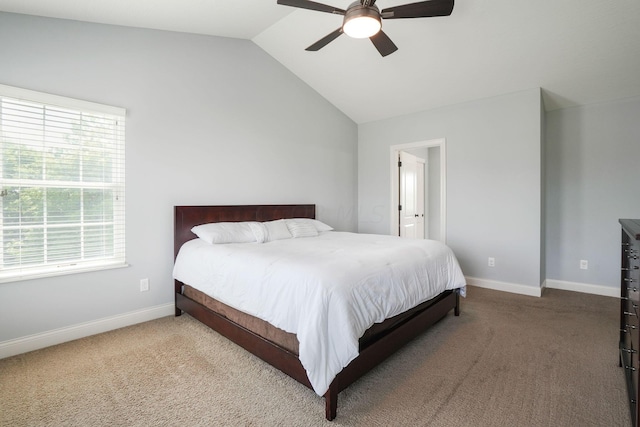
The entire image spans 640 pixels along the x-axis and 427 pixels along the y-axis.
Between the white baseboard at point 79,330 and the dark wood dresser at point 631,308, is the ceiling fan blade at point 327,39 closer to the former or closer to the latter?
the dark wood dresser at point 631,308

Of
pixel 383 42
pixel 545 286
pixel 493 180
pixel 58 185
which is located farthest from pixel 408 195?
pixel 58 185

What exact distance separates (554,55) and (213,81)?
360 cm

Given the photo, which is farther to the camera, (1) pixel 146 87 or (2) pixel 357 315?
(1) pixel 146 87

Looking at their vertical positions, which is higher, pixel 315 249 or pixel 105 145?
pixel 105 145

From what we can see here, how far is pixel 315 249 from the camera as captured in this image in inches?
103

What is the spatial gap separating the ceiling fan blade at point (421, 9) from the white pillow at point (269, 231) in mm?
2207

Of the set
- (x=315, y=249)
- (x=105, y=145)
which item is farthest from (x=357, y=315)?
Answer: (x=105, y=145)

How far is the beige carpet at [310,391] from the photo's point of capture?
63.8 inches

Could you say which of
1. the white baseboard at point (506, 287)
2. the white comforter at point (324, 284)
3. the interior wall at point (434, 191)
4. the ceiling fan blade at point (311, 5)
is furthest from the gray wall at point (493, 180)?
the ceiling fan blade at point (311, 5)

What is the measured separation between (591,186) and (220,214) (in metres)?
4.60

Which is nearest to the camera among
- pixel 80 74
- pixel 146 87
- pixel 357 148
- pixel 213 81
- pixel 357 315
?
pixel 357 315

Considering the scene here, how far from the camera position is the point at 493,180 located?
3.93 m

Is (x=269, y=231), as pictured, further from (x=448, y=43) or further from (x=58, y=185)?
(x=448, y=43)

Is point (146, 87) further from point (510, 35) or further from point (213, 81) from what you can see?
point (510, 35)
